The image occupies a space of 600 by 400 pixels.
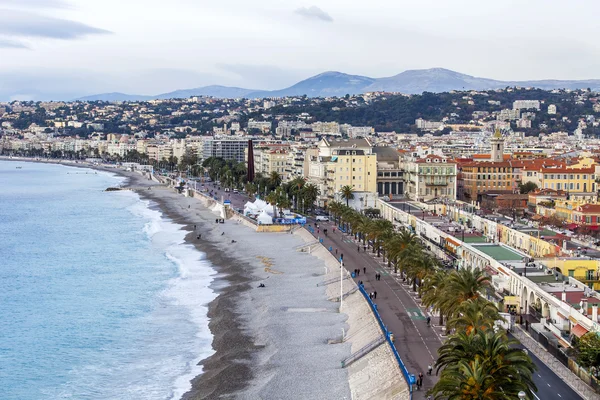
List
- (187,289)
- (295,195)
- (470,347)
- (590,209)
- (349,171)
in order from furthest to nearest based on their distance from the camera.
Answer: (295,195) → (349,171) → (590,209) → (187,289) → (470,347)

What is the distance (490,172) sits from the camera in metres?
85.6

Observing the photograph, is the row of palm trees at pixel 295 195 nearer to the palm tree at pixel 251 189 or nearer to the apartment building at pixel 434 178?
the palm tree at pixel 251 189

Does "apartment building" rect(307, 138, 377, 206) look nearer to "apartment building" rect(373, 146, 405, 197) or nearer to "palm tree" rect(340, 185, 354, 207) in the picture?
"apartment building" rect(373, 146, 405, 197)

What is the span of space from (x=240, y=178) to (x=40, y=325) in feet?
268

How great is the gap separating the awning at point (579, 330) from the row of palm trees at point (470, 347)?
3077 mm

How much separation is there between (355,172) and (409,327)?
172 ft

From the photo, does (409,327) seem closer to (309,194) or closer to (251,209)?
(251,209)

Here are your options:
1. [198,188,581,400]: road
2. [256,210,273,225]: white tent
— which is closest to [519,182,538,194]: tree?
[256,210,273,225]: white tent

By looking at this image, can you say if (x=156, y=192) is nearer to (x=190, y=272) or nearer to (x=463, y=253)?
(x=190, y=272)

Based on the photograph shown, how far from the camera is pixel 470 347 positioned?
71.8 ft

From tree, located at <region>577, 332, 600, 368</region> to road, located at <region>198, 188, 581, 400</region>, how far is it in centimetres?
100

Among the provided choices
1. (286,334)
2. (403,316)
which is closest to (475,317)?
(403,316)

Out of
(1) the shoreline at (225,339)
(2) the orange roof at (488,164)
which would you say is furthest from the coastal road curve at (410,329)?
(2) the orange roof at (488,164)

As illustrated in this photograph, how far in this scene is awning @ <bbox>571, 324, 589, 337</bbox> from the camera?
29.7m
